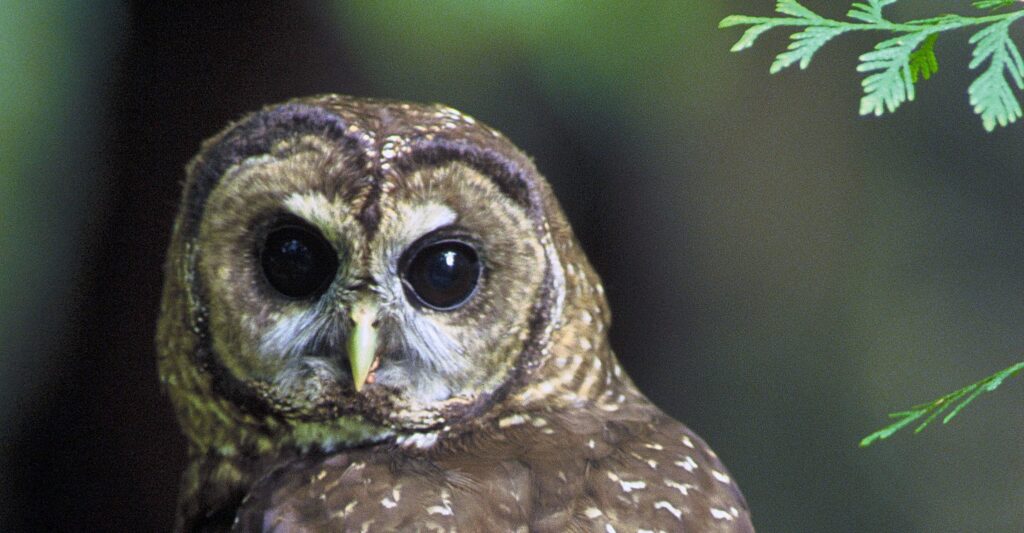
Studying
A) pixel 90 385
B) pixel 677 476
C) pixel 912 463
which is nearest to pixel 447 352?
pixel 677 476

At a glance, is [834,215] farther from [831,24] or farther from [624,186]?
[831,24]

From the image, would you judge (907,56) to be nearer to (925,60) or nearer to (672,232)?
(925,60)

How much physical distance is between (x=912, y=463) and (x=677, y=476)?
163 cm

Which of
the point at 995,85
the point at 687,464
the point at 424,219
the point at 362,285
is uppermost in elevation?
the point at 995,85

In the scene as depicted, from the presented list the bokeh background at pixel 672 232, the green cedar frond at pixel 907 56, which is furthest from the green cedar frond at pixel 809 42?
the bokeh background at pixel 672 232

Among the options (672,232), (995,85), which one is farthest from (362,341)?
(672,232)

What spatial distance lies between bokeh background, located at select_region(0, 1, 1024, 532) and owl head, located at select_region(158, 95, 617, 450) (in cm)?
45

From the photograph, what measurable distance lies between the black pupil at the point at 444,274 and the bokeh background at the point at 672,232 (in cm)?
54

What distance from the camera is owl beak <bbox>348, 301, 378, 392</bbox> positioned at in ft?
5.13

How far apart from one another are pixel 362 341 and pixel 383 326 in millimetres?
59

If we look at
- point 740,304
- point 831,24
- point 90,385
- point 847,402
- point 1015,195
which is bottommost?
point 90,385

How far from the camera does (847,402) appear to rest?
9.61 feet

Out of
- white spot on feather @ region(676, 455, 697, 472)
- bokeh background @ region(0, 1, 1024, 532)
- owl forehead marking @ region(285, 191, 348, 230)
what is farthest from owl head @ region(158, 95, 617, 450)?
bokeh background @ region(0, 1, 1024, 532)

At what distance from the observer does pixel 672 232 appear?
3010 mm
